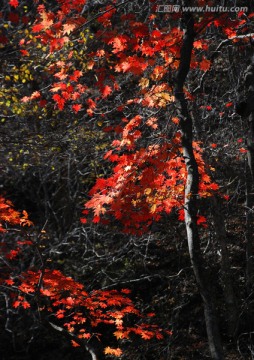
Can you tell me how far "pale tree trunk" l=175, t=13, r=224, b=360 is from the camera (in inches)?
185

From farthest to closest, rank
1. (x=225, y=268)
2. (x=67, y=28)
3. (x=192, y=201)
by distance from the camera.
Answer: (x=225, y=268) → (x=67, y=28) → (x=192, y=201)

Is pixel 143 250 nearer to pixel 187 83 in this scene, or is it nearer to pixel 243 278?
pixel 243 278

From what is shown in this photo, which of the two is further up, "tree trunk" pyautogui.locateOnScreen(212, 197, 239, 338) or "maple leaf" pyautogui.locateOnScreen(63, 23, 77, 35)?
"maple leaf" pyautogui.locateOnScreen(63, 23, 77, 35)

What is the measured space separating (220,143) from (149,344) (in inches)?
182

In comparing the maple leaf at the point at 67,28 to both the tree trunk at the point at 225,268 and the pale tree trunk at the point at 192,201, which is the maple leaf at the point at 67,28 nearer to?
the pale tree trunk at the point at 192,201

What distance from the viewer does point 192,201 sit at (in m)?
4.84

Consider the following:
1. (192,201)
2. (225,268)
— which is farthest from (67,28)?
(225,268)

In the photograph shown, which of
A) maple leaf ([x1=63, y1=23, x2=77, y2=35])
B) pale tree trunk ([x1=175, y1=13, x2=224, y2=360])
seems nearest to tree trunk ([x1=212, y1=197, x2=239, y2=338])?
pale tree trunk ([x1=175, y1=13, x2=224, y2=360])

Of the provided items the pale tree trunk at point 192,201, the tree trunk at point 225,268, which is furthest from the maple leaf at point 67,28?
the tree trunk at point 225,268

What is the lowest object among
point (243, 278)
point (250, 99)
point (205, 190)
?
point (243, 278)

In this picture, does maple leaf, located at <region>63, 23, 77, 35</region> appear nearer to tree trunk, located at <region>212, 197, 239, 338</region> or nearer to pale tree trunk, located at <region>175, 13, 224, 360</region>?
pale tree trunk, located at <region>175, 13, 224, 360</region>

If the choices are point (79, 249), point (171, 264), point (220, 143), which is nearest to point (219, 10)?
point (220, 143)

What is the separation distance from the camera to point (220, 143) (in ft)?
28.4

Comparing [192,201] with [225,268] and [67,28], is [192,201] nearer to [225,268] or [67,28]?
[67,28]
